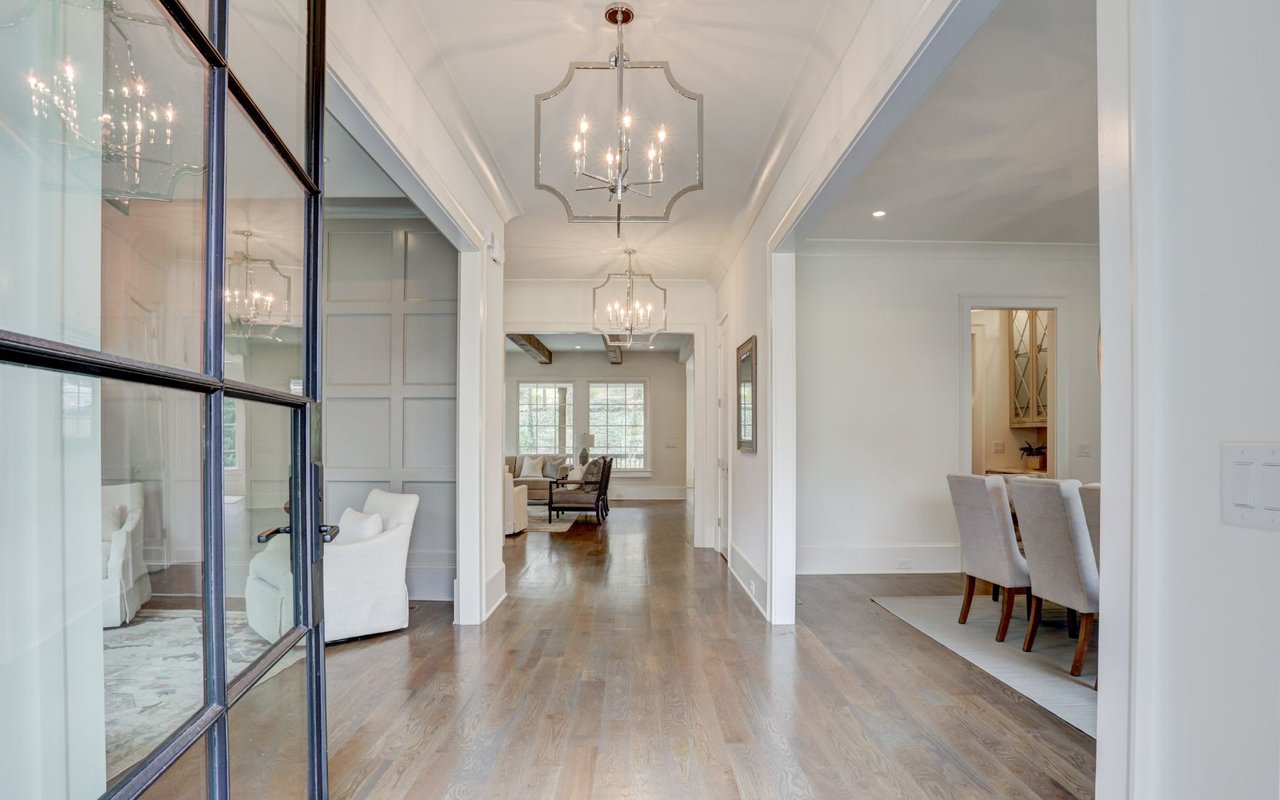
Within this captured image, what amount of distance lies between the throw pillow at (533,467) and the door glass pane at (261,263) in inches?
395

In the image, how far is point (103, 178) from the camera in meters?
0.88

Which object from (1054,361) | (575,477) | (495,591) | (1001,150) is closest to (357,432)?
(495,591)

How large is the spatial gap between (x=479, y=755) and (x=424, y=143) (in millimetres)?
2653

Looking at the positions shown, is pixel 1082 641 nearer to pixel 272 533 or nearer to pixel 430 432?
pixel 272 533

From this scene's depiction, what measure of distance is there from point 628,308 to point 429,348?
209 cm

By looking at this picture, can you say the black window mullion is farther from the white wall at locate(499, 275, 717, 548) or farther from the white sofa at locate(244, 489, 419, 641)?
the white wall at locate(499, 275, 717, 548)

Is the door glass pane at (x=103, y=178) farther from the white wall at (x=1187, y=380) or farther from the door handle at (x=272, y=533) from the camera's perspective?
the white wall at (x=1187, y=380)

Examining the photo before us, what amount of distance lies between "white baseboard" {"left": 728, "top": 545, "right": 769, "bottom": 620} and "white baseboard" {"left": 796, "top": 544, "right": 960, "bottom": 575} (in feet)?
1.79

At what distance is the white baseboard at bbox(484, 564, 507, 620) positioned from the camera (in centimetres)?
448

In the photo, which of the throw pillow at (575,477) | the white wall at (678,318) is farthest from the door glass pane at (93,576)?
the throw pillow at (575,477)

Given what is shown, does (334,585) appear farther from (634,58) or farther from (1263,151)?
(1263,151)

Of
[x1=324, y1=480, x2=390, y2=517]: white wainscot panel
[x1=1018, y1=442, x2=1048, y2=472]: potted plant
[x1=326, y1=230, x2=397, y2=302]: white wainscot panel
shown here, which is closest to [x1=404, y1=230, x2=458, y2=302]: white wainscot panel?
[x1=326, y1=230, x2=397, y2=302]: white wainscot panel

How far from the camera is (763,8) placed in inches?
105

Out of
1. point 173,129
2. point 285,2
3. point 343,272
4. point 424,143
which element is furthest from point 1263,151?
point 343,272
